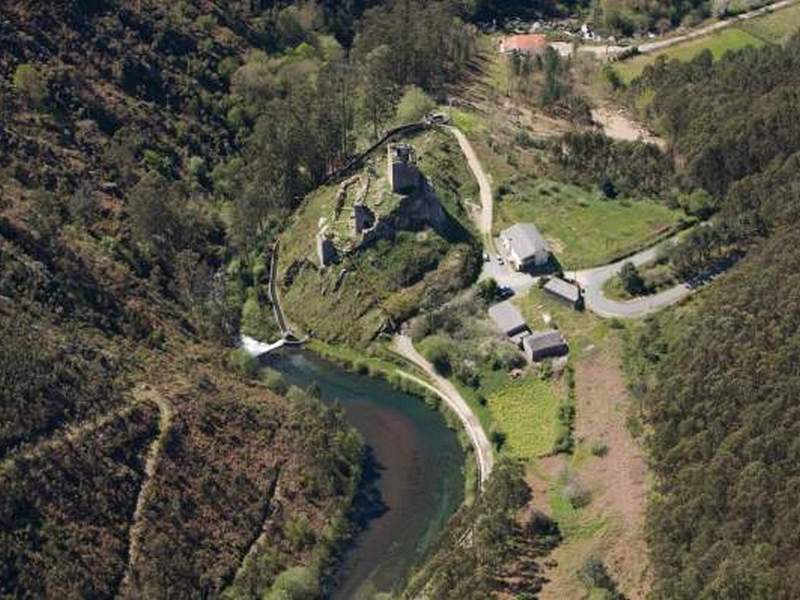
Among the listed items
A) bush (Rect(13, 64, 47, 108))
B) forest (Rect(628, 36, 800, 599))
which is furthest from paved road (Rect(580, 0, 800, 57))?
bush (Rect(13, 64, 47, 108))

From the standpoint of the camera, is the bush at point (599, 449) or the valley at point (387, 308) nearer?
the valley at point (387, 308)

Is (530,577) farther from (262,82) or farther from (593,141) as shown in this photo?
(262,82)

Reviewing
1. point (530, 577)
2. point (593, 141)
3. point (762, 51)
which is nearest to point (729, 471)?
point (530, 577)

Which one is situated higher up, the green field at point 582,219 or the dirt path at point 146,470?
the green field at point 582,219

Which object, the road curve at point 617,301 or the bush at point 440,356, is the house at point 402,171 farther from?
the bush at point 440,356

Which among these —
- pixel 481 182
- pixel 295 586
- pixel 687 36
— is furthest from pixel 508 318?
pixel 687 36

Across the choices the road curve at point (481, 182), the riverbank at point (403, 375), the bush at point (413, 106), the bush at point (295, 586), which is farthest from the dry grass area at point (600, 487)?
the bush at point (413, 106)
